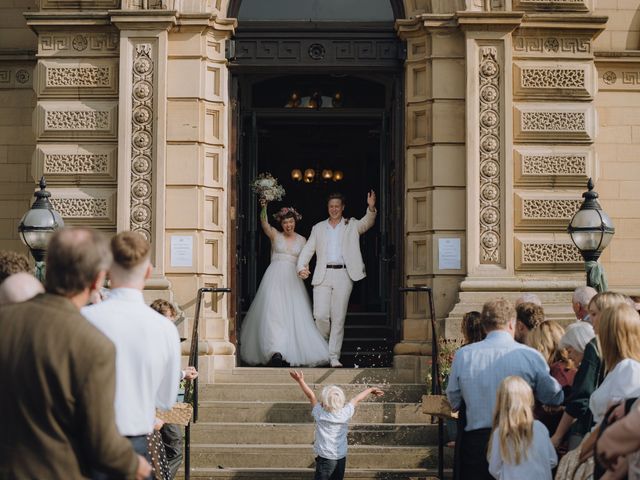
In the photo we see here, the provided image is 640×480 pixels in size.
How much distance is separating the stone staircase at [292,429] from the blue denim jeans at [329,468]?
1274 millimetres

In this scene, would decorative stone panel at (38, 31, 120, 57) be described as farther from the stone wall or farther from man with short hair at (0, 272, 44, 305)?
man with short hair at (0, 272, 44, 305)

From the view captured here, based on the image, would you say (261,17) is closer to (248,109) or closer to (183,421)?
(248,109)

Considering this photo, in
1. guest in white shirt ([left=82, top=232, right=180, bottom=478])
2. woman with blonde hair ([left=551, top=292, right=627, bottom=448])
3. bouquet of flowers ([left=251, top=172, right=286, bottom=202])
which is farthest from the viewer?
bouquet of flowers ([left=251, top=172, right=286, bottom=202])

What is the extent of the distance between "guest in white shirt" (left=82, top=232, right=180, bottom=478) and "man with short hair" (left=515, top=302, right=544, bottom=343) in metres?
3.90

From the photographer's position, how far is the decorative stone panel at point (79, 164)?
1361cm

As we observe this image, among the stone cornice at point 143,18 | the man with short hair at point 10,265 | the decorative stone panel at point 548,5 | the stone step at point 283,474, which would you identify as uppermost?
the decorative stone panel at point 548,5

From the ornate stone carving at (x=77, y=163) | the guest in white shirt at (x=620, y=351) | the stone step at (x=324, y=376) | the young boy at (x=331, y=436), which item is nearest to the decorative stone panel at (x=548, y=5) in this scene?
the stone step at (x=324, y=376)

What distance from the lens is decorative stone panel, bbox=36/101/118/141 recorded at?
1366cm

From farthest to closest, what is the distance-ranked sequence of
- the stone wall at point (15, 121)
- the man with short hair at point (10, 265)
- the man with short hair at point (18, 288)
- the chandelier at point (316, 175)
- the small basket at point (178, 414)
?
the chandelier at point (316, 175) → the stone wall at point (15, 121) → the small basket at point (178, 414) → the man with short hair at point (10, 265) → the man with short hair at point (18, 288)

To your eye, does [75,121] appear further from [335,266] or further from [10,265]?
[10,265]

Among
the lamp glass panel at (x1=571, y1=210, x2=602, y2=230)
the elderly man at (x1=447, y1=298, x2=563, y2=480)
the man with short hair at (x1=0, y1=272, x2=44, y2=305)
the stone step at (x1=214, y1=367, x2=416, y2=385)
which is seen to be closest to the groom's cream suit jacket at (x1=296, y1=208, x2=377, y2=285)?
the stone step at (x1=214, y1=367, x2=416, y2=385)

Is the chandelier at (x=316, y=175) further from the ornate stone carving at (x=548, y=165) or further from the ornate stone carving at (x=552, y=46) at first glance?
the ornate stone carving at (x=548, y=165)

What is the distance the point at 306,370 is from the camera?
13.6 meters

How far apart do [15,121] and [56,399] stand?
11.1 metres
